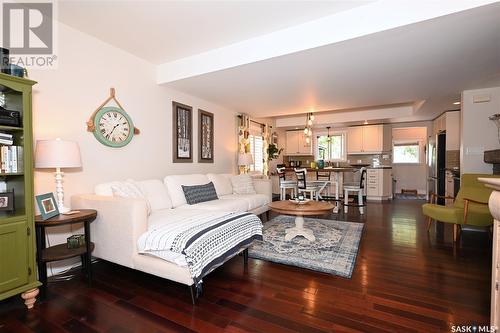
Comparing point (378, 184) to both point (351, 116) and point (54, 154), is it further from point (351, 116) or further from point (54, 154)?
point (54, 154)

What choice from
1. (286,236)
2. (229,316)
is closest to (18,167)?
(229,316)

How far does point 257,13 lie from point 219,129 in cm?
294

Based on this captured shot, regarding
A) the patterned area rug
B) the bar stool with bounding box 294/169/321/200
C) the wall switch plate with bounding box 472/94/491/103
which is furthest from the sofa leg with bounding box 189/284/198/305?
the wall switch plate with bounding box 472/94/491/103

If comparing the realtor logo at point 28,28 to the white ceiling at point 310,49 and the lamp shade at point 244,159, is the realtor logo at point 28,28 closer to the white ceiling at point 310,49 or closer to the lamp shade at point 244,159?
the white ceiling at point 310,49

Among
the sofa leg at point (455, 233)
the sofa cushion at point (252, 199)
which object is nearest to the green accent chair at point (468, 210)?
the sofa leg at point (455, 233)

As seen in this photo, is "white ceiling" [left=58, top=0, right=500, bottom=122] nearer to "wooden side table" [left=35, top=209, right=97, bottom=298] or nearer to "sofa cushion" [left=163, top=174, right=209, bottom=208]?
"sofa cushion" [left=163, top=174, right=209, bottom=208]

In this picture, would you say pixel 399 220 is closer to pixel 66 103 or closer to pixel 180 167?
pixel 180 167

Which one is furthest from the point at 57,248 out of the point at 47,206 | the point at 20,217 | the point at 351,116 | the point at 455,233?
the point at 351,116

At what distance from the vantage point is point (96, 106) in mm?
2805

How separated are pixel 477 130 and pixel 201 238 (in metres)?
4.75

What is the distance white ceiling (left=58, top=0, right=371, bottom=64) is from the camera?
2191mm

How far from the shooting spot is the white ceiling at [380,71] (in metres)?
2.24

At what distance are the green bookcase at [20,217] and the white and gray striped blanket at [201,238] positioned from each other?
792mm

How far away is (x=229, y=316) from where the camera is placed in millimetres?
1728
